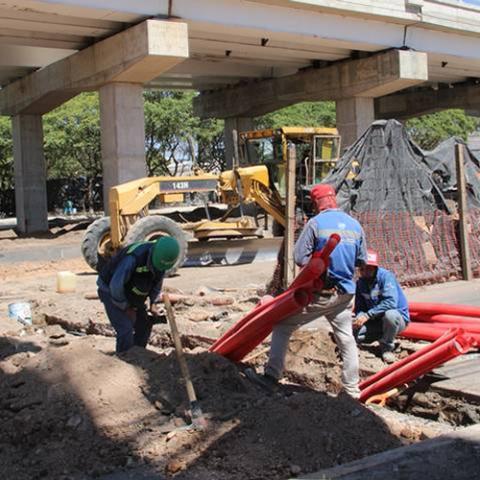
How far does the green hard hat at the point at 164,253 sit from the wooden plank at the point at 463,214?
22.5 feet

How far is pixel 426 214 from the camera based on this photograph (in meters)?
11.9

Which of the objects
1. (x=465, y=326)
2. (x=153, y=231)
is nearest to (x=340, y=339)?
(x=465, y=326)

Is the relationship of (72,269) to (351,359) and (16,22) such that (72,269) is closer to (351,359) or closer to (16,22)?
(16,22)

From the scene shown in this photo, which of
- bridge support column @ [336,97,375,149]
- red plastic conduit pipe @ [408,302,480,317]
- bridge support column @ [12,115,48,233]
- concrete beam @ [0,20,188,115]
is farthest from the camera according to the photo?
bridge support column @ [12,115,48,233]

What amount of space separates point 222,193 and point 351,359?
416 inches

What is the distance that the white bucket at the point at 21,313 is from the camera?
10.6 meters

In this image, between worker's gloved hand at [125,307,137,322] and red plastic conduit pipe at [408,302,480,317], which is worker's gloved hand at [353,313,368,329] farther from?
worker's gloved hand at [125,307,137,322]

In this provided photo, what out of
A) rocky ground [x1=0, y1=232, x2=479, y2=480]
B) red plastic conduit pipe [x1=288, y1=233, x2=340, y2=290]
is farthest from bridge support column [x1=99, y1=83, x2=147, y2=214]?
red plastic conduit pipe [x1=288, y1=233, x2=340, y2=290]

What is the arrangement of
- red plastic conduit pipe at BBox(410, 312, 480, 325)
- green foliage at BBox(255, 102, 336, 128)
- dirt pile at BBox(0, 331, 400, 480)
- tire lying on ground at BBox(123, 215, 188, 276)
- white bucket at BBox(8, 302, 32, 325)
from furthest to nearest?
green foliage at BBox(255, 102, 336, 128) < tire lying on ground at BBox(123, 215, 188, 276) < white bucket at BBox(8, 302, 32, 325) < red plastic conduit pipe at BBox(410, 312, 480, 325) < dirt pile at BBox(0, 331, 400, 480)

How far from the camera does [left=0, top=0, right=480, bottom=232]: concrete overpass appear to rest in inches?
719

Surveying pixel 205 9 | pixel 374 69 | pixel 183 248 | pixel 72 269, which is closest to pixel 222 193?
pixel 183 248

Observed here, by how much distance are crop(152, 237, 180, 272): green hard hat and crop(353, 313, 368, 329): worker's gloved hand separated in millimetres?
2016

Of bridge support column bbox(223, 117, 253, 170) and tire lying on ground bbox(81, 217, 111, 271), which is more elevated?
bridge support column bbox(223, 117, 253, 170)

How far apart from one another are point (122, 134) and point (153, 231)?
6.55m
